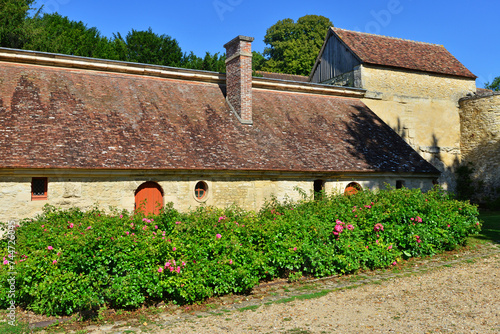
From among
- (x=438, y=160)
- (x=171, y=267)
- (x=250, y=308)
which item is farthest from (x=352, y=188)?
(x=171, y=267)

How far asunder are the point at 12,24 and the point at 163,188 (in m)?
15.8

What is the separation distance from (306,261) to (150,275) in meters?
3.29

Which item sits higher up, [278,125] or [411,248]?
[278,125]

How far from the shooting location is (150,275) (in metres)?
6.98

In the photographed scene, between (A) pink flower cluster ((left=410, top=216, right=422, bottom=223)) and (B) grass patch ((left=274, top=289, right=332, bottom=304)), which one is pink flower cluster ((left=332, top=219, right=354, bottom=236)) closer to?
(B) grass patch ((left=274, top=289, right=332, bottom=304))

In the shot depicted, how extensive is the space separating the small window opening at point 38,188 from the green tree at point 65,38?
1375cm

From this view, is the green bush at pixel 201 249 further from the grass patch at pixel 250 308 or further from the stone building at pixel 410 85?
the stone building at pixel 410 85

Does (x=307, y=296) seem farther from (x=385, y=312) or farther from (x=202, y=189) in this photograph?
(x=202, y=189)

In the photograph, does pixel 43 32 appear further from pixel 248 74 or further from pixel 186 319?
pixel 186 319

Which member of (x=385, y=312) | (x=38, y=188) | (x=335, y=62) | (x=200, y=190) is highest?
(x=335, y=62)

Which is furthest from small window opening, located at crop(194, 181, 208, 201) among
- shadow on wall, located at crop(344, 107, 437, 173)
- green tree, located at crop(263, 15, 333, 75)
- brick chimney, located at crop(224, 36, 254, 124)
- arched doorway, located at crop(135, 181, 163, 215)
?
green tree, located at crop(263, 15, 333, 75)

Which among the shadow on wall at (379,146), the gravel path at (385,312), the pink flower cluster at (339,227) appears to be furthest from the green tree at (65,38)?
the gravel path at (385,312)

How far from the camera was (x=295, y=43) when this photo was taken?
3800 cm

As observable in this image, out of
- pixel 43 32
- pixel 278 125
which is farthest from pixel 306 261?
pixel 43 32
